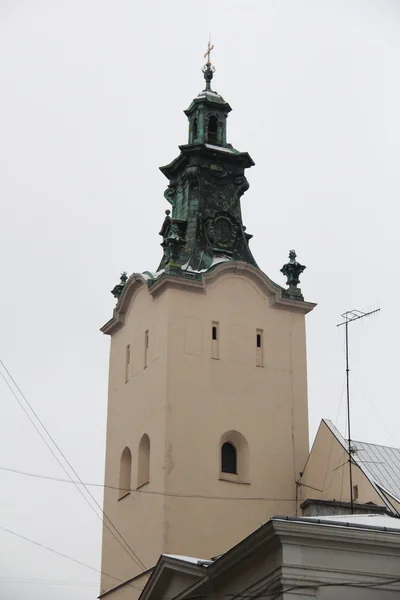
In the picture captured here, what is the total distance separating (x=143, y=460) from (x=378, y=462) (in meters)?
7.72

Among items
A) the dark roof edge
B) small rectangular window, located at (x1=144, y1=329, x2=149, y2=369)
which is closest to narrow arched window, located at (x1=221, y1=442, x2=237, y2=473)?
small rectangular window, located at (x1=144, y1=329, x2=149, y2=369)

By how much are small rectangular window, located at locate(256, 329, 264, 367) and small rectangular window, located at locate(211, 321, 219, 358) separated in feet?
5.20

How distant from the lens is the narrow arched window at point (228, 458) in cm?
3975

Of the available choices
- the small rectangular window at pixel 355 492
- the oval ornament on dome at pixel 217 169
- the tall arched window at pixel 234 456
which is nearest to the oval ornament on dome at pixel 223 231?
the oval ornament on dome at pixel 217 169

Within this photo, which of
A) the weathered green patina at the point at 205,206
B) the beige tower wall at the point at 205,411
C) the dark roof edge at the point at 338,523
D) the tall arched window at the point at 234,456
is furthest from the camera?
the weathered green patina at the point at 205,206

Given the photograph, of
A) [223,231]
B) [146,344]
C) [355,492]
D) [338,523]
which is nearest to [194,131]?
[223,231]

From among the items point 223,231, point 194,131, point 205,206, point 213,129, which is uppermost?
point 213,129

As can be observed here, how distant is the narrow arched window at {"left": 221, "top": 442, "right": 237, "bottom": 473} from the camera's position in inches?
1565

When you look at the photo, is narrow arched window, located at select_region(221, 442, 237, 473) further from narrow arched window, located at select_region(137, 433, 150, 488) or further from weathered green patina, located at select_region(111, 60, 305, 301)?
weathered green patina, located at select_region(111, 60, 305, 301)

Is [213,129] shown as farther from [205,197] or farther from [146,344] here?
[146,344]

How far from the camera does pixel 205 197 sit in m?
43.9

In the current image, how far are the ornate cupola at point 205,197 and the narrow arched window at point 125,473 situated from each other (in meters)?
6.38

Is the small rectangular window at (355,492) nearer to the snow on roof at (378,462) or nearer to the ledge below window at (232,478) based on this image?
the snow on roof at (378,462)

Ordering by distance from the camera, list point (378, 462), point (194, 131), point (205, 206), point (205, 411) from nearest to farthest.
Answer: point (205, 411), point (378, 462), point (205, 206), point (194, 131)
